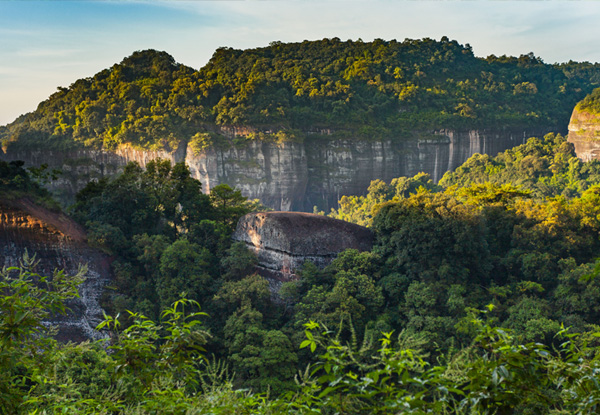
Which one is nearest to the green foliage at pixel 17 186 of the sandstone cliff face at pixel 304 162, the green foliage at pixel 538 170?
the sandstone cliff face at pixel 304 162

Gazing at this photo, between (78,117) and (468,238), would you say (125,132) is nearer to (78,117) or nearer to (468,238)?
(78,117)

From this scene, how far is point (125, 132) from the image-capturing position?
1690 inches

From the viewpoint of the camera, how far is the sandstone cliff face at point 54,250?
51.6 ft

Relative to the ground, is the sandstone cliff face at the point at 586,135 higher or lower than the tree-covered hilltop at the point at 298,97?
lower

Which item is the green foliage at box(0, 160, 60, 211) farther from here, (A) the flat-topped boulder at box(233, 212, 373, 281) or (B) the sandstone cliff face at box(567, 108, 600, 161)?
(B) the sandstone cliff face at box(567, 108, 600, 161)

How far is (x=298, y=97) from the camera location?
49.3 metres

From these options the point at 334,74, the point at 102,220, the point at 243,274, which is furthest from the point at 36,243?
the point at 334,74

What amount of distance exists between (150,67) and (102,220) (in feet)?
117

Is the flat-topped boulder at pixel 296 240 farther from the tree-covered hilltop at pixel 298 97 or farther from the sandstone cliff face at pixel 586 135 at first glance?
the sandstone cliff face at pixel 586 135

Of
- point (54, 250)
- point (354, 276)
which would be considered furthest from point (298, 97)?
point (54, 250)

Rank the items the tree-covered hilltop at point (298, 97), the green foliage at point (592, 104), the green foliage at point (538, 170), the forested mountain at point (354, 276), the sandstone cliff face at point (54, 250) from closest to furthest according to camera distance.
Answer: the forested mountain at point (354, 276)
the sandstone cliff face at point (54, 250)
the green foliage at point (538, 170)
the green foliage at point (592, 104)
the tree-covered hilltop at point (298, 97)

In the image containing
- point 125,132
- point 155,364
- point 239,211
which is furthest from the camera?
point 125,132

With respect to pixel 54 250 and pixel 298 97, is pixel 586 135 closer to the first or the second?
pixel 298 97

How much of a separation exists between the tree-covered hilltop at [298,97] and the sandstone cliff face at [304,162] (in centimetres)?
96
